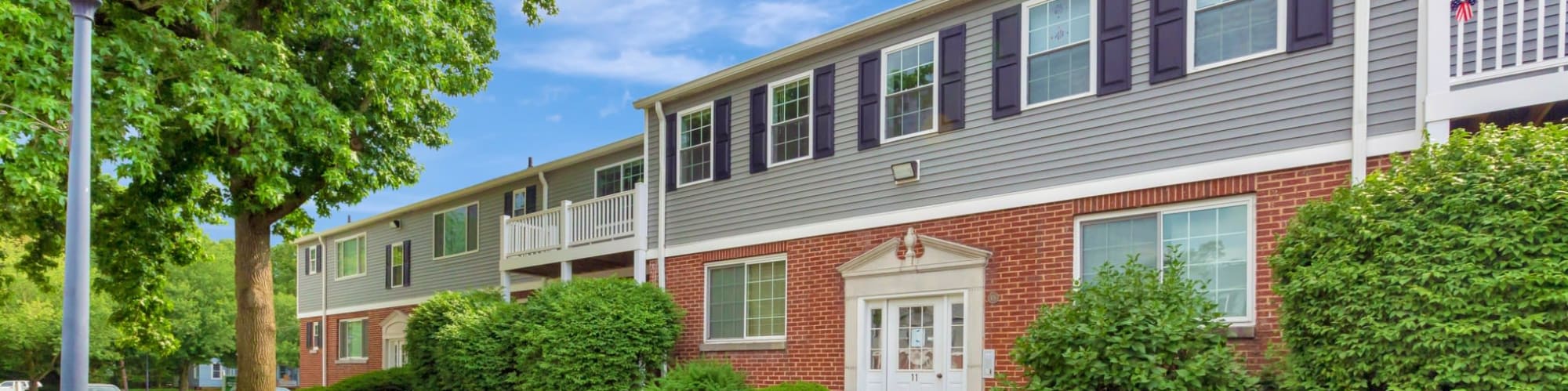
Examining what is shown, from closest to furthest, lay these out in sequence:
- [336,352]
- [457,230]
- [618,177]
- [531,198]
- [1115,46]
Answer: [1115,46], [618,177], [531,198], [457,230], [336,352]

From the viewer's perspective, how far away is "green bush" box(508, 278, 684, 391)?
16500 millimetres

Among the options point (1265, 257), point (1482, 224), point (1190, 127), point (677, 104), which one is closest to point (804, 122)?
point (677, 104)

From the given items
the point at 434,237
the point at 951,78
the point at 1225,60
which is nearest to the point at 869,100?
the point at 951,78

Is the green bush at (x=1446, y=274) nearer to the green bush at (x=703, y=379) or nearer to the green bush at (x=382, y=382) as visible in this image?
the green bush at (x=703, y=379)

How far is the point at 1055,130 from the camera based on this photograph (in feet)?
41.8

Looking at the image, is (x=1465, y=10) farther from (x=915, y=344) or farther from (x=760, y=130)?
(x=760, y=130)

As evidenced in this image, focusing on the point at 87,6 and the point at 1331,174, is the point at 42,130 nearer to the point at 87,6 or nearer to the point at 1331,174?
the point at 87,6

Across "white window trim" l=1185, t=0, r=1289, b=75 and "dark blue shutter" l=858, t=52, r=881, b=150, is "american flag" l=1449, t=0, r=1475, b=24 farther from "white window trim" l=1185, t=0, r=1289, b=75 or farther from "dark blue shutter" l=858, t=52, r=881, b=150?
"dark blue shutter" l=858, t=52, r=881, b=150

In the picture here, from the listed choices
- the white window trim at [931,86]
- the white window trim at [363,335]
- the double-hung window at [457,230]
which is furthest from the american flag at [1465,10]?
the white window trim at [363,335]

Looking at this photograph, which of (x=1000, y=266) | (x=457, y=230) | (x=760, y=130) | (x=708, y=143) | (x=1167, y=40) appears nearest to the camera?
(x=1167, y=40)

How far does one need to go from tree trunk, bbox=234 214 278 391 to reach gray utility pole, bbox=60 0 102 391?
9.00 metres

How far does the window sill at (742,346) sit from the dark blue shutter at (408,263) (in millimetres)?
14728

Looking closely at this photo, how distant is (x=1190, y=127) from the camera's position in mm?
11531

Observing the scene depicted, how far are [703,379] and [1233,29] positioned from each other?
7.21m
